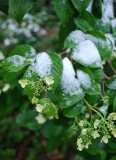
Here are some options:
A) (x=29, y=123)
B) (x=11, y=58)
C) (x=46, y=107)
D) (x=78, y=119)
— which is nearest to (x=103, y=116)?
(x=78, y=119)

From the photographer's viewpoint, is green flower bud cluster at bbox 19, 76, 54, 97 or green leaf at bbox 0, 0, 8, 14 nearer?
green flower bud cluster at bbox 19, 76, 54, 97

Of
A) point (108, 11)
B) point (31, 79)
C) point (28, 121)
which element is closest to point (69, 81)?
point (31, 79)

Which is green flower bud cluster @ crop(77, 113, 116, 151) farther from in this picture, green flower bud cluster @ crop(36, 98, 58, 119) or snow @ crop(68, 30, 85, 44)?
snow @ crop(68, 30, 85, 44)

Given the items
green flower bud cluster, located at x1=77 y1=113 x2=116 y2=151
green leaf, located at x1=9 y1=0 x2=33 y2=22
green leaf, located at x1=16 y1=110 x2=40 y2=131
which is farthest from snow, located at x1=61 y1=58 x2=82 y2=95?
green leaf, located at x1=16 y1=110 x2=40 y2=131

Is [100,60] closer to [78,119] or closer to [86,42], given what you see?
[86,42]

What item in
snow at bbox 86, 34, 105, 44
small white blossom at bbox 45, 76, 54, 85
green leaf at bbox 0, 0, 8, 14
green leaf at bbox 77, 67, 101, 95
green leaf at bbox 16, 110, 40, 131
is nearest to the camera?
small white blossom at bbox 45, 76, 54, 85

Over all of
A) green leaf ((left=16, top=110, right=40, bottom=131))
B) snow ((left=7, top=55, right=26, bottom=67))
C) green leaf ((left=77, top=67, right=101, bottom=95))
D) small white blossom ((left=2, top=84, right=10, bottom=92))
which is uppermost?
snow ((left=7, top=55, right=26, bottom=67))

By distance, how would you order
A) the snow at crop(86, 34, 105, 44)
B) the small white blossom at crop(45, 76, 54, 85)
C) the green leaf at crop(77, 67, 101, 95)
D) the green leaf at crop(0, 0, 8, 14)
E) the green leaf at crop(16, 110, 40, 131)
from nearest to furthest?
1. the small white blossom at crop(45, 76, 54, 85)
2. the green leaf at crop(77, 67, 101, 95)
3. the snow at crop(86, 34, 105, 44)
4. the green leaf at crop(0, 0, 8, 14)
5. the green leaf at crop(16, 110, 40, 131)
